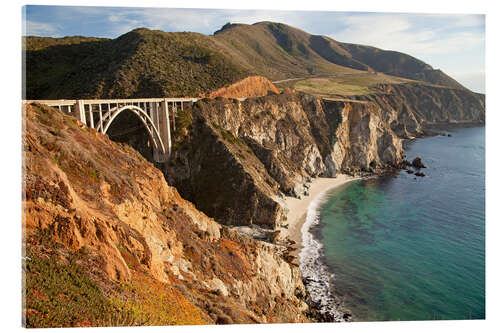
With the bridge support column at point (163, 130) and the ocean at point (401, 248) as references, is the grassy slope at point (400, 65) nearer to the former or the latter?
the ocean at point (401, 248)

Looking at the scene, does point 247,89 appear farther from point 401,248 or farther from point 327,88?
point 327,88

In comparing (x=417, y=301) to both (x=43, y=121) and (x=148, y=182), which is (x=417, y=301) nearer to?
(x=148, y=182)

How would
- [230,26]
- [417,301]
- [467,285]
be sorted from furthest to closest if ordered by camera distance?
[230,26]
[467,285]
[417,301]

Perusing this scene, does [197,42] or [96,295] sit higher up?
[197,42]

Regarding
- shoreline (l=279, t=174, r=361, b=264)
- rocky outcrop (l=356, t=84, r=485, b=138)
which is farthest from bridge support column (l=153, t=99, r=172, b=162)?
rocky outcrop (l=356, t=84, r=485, b=138)

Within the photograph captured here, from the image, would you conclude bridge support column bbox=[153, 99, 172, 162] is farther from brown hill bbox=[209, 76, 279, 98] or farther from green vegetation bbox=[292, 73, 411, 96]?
green vegetation bbox=[292, 73, 411, 96]

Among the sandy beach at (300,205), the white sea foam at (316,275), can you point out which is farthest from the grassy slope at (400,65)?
the white sea foam at (316,275)
